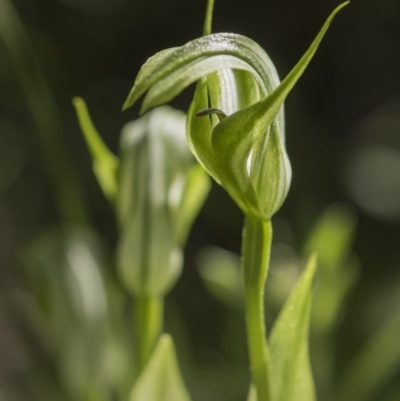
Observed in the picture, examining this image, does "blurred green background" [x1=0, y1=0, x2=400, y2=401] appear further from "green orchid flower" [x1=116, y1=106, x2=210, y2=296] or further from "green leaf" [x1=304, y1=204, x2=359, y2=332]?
"green orchid flower" [x1=116, y1=106, x2=210, y2=296]

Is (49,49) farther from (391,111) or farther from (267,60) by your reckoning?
(267,60)

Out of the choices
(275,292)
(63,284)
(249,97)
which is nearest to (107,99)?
(275,292)

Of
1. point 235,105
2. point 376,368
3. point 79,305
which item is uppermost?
point 235,105

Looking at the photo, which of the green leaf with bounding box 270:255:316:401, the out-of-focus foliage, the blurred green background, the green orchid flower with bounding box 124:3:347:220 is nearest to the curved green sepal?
the green orchid flower with bounding box 124:3:347:220

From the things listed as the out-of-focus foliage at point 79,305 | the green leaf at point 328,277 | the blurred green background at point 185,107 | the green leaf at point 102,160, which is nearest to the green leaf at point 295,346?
the green leaf at point 102,160

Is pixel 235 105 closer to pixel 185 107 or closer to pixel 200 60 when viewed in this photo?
pixel 200 60

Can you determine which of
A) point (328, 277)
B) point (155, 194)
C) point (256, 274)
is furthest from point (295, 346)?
point (328, 277)

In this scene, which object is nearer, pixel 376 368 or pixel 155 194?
pixel 155 194
